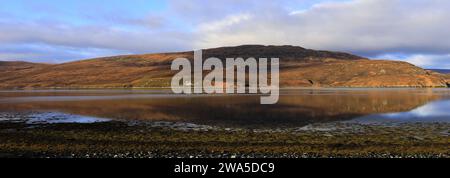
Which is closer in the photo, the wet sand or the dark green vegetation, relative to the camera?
the wet sand

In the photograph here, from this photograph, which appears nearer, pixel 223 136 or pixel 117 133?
pixel 223 136

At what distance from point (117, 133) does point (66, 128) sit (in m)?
4.58

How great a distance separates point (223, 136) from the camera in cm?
2314

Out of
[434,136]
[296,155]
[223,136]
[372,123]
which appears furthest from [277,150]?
[372,123]

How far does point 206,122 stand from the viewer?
30500 millimetres

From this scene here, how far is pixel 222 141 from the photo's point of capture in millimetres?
21219

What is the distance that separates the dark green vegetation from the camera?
1773 cm

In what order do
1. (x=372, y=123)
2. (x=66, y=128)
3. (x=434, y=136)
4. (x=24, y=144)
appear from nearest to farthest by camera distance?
(x=24, y=144), (x=434, y=136), (x=66, y=128), (x=372, y=123)

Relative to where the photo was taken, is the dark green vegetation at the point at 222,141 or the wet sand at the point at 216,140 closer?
the wet sand at the point at 216,140

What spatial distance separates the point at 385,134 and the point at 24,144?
63.4 ft

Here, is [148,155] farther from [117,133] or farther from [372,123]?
[372,123]

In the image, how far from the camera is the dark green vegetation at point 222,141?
58.2ft

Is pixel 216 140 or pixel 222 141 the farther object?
pixel 216 140

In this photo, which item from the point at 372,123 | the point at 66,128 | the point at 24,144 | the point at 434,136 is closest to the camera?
the point at 24,144
